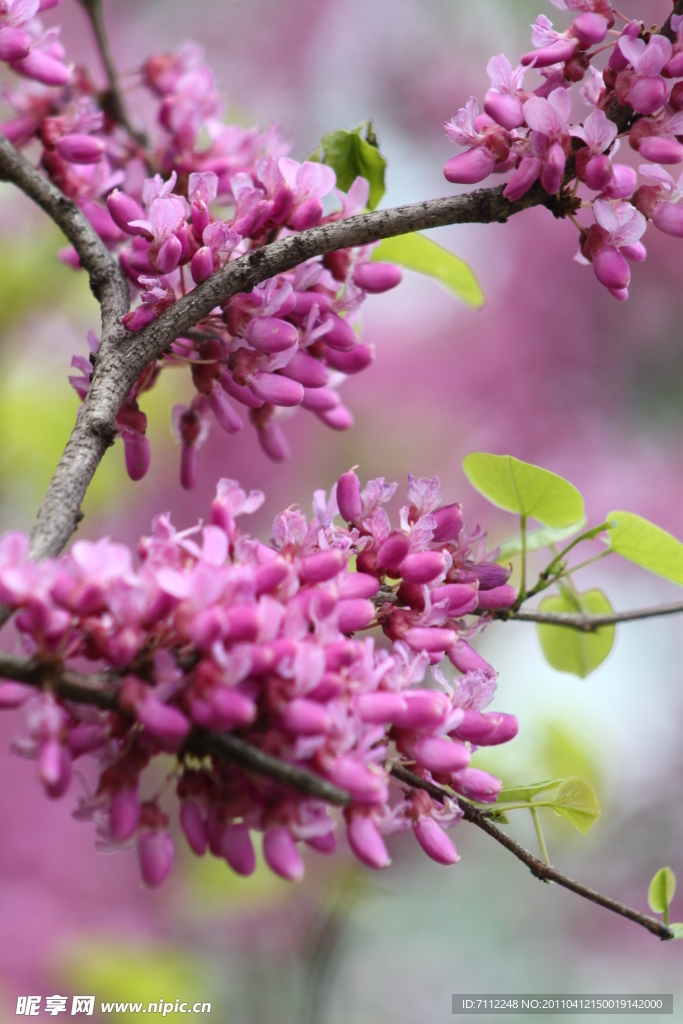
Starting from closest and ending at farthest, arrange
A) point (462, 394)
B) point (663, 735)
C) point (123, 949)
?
point (123, 949), point (663, 735), point (462, 394)

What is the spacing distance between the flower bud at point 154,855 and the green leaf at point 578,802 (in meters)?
0.27

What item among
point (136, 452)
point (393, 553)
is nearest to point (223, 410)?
point (136, 452)

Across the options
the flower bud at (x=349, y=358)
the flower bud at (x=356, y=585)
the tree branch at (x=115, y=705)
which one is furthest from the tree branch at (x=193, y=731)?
the flower bud at (x=349, y=358)

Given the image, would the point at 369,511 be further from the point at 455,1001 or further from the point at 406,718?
the point at 455,1001

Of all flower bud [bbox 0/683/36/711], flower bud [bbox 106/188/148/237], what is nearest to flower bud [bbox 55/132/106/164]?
flower bud [bbox 106/188/148/237]

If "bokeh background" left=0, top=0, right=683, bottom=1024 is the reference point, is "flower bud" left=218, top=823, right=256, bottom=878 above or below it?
above

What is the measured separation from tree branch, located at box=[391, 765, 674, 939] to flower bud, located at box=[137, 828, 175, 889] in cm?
12

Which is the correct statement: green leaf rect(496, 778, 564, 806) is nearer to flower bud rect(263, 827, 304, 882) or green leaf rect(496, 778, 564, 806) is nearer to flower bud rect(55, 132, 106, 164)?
flower bud rect(263, 827, 304, 882)

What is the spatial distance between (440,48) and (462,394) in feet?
4.06

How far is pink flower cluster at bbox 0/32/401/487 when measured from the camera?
540 millimetres

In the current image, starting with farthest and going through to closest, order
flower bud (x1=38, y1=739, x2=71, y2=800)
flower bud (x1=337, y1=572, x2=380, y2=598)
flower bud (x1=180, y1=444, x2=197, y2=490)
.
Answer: flower bud (x1=180, y1=444, x2=197, y2=490) → flower bud (x1=337, y1=572, x2=380, y2=598) → flower bud (x1=38, y1=739, x2=71, y2=800)

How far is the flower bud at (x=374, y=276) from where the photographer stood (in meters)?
0.62

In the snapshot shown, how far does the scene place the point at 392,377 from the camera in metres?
2.79

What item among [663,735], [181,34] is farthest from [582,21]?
[181,34]
